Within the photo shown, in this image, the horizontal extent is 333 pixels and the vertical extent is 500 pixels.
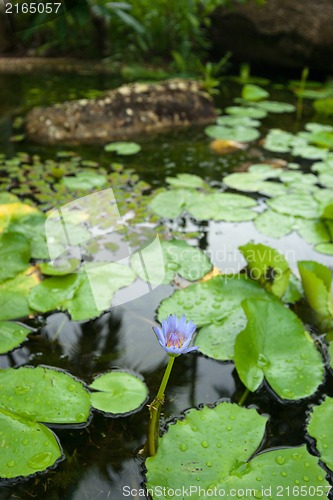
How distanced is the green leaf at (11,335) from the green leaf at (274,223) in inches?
35.3

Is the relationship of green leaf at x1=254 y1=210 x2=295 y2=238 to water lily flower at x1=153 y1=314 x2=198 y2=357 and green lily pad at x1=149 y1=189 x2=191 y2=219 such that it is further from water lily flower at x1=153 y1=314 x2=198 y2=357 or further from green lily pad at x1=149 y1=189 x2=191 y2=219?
water lily flower at x1=153 y1=314 x2=198 y2=357

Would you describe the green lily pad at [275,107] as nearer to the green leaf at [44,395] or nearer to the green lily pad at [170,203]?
A: the green lily pad at [170,203]

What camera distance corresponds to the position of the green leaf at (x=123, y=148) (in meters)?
2.32

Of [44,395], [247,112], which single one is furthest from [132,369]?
[247,112]

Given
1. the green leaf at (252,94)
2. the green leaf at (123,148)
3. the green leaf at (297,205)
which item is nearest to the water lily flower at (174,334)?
the green leaf at (297,205)

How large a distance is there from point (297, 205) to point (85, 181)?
2.85 feet

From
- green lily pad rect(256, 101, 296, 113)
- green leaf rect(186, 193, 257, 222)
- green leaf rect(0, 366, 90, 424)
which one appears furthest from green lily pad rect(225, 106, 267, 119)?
green leaf rect(0, 366, 90, 424)

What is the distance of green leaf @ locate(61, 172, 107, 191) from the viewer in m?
1.96

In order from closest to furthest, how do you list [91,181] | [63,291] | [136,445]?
1. [136,445]
2. [63,291]
3. [91,181]

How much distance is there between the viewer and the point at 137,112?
8.62 ft

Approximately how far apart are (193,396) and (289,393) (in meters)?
0.20

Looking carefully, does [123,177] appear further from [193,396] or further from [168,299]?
[193,396]

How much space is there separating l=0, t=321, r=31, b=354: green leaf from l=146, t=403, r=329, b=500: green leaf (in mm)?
455

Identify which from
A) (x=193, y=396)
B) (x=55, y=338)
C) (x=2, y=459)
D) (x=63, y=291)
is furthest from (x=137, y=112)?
(x=2, y=459)
